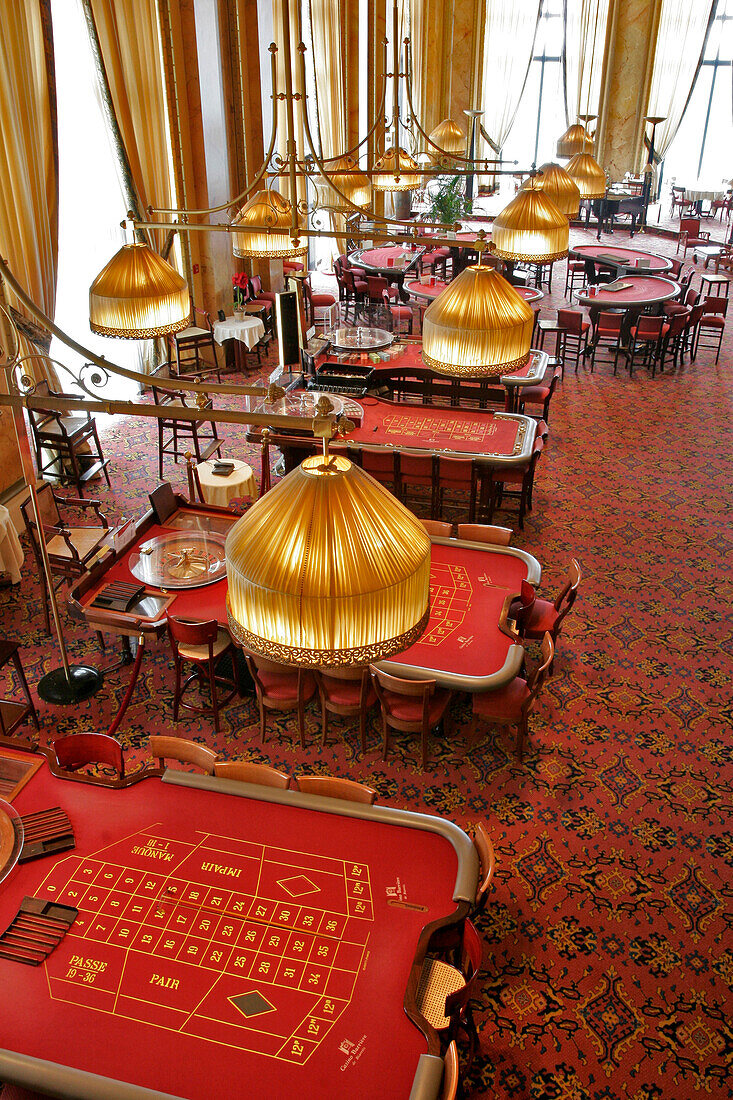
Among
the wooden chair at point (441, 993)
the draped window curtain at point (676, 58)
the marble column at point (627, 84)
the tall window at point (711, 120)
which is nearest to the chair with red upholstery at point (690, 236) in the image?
the marble column at point (627, 84)

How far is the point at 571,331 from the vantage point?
39.9ft

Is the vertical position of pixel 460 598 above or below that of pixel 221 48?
below

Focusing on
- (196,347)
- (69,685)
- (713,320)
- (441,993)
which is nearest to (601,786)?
(441,993)

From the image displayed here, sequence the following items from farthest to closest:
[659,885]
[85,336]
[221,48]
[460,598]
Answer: [221,48]
[85,336]
[460,598]
[659,885]

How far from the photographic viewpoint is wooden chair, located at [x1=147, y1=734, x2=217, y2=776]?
4340mm

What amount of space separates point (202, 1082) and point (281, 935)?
0.62 m

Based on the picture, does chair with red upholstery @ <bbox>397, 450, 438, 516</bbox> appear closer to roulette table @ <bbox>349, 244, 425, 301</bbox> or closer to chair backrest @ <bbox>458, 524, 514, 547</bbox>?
chair backrest @ <bbox>458, 524, 514, 547</bbox>

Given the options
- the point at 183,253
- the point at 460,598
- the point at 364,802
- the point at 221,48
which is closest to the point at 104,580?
the point at 460,598

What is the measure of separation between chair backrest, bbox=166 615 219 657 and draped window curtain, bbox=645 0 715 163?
18.2 meters

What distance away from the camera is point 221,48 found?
11445 millimetres

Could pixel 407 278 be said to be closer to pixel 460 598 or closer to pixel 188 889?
pixel 460 598

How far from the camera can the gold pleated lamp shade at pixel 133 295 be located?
360cm

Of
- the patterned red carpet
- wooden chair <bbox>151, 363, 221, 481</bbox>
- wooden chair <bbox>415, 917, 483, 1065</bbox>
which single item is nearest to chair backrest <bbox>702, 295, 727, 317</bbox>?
the patterned red carpet

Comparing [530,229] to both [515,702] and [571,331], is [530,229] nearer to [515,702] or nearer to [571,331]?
[515,702]
